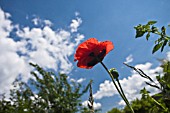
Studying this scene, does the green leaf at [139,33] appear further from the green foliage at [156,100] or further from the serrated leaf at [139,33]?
the green foliage at [156,100]

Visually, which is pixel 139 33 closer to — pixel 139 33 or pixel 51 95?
pixel 139 33

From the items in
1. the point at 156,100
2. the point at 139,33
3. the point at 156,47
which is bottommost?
the point at 156,100

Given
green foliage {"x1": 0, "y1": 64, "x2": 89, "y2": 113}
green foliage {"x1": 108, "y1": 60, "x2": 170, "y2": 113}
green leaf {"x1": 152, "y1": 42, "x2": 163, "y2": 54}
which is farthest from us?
green foliage {"x1": 0, "y1": 64, "x2": 89, "y2": 113}

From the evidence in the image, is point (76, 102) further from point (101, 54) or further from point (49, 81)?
point (101, 54)

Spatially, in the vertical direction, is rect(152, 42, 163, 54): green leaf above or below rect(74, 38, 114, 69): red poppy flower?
above

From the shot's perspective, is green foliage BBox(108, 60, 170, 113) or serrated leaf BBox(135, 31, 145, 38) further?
serrated leaf BBox(135, 31, 145, 38)

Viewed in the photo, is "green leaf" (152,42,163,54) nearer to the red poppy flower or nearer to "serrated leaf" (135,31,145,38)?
"serrated leaf" (135,31,145,38)

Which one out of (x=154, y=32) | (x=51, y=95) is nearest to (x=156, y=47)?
(x=154, y=32)

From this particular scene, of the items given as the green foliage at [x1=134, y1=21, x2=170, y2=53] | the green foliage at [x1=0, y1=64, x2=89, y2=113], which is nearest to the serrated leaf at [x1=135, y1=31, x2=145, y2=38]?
the green foliage at [x1=134, y1=21, x2=170, y2=53]

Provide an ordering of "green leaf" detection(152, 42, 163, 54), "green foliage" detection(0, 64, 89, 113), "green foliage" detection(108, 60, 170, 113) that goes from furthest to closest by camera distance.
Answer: "green foliage" detection(0, 64, 89, 113) → "green leaf" detection(152, 42, 163, 54) → "green foliage" detection(108, 60, 170, 113)
